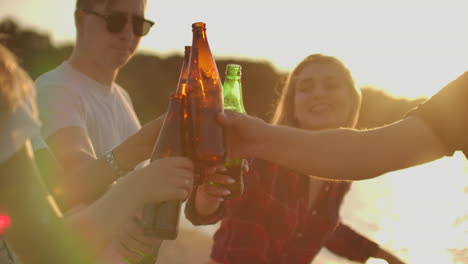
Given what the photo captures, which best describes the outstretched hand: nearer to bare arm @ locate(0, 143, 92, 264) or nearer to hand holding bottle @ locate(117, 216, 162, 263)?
hand holding bottle @ locate(117, 216, 162, 263)

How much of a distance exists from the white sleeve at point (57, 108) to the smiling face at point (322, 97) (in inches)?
69.9

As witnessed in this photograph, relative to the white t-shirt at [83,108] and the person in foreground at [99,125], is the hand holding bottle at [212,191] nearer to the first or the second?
the person in foreground at [99,125]

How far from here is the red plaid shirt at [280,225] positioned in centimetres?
380

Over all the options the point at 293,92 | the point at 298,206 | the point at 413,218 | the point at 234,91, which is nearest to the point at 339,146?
the point at 234,91

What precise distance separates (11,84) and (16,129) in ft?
0.39

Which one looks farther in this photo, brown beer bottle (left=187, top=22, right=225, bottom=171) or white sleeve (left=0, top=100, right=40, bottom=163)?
brown beer bottle (left=187, top=22, right=225, bottom=171)

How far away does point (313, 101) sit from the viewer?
14.6ft

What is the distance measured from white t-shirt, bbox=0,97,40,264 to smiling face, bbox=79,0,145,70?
6.48 ft

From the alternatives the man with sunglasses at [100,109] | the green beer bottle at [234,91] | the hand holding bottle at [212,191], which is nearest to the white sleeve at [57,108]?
the man with sunglasses at [100,109]

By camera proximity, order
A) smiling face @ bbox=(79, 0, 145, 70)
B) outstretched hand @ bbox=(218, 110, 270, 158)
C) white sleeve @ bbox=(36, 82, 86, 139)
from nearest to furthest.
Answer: outstretched hand @ bbox=(218, 110, 270, 158)
white sleeve @ bbox=(36, 82, 86, 139)
smiling face @ bbox=(79, 0, 145, 70)

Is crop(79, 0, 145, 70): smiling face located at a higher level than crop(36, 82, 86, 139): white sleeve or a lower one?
higher

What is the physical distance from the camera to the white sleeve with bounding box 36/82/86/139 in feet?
10.2

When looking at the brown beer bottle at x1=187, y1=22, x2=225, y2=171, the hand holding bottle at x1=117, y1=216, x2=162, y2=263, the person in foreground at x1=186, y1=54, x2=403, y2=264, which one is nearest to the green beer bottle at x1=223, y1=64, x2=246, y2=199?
the brown beer bottle at x1=187, y1=22, x2=225, y2=171

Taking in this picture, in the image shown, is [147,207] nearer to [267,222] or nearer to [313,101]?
[267,222]
